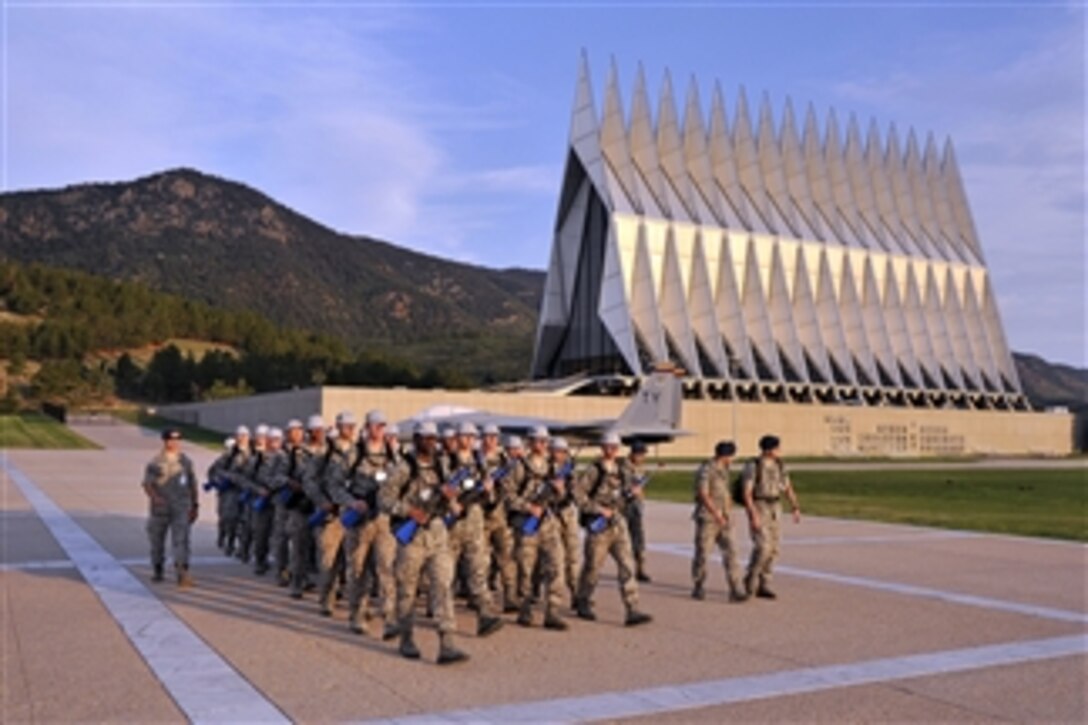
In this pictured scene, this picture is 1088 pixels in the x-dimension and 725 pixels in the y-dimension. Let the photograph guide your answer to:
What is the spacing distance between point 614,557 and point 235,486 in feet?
21.5

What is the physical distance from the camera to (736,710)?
22.6ft

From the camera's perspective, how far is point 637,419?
4172 cm

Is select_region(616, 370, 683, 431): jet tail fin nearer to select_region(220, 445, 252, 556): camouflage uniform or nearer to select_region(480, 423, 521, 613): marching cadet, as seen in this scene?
select_region(220, 445, 252, 556): camouflage uniform

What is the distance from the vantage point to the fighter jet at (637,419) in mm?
29594

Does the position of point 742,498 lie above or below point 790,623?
above

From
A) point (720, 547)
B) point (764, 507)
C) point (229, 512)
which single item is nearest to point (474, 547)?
point (720, 547)

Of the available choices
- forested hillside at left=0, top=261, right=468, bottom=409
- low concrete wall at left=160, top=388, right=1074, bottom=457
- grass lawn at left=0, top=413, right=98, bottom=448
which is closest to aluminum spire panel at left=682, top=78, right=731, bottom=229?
low concrete wall at left=160, top=388, right=1074, bottom=457

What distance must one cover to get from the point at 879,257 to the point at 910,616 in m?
81.6

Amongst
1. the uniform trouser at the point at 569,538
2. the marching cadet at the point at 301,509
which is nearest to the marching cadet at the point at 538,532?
the uniform trouser at the point at 569,538

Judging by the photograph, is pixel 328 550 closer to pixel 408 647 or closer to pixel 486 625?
pixel 486 625

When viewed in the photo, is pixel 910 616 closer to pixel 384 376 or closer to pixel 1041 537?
pixel 1041 537

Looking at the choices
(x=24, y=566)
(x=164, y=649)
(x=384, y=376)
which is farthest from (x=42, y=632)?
(x=384, y=376)

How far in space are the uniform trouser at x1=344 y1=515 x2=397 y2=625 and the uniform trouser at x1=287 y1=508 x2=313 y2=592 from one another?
75.4 inches

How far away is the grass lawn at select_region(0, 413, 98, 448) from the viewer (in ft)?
178
